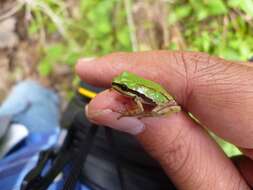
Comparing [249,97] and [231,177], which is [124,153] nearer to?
[231,177]

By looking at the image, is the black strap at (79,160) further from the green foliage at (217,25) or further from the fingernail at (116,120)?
the green foliage at (217,25)

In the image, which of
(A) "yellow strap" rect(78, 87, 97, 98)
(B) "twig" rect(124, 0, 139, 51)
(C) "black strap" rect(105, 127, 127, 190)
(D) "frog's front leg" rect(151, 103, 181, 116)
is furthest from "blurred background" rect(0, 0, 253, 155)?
(D) "frog's front leg" rect(151, 103, 181, 116)

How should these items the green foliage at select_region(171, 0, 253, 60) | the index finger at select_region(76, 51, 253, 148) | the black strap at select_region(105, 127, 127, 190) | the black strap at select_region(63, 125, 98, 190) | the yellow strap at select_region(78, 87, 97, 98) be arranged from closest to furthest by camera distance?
the index finger at select_region(76, 51, 253, 148), the black strap at select_region(63, 125, 98, 190), the black strap at select_region(105, 127, 127, 190), the yellow strap at select_region(78, 87, 97, 98), the green foliage at select_region(171, 0, 253, 60)

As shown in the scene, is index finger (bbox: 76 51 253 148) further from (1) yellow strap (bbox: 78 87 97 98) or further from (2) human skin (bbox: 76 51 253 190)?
(1) yellow strap (bbox: 78 87 97 98)

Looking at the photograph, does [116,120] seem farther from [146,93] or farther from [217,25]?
[217,25]

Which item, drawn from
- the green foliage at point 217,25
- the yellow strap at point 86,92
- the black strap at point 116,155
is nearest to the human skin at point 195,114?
the black strap at point 116,155

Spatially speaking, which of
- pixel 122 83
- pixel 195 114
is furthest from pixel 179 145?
pixel 122 83
